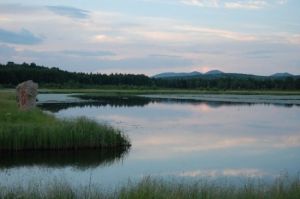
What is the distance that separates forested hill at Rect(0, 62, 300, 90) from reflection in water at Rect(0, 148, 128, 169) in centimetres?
7678

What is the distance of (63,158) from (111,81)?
4410 inches

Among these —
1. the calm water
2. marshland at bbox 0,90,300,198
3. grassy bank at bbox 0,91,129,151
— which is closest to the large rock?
marshland at bbox 0,90,300,198

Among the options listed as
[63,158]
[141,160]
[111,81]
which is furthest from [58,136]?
[111,81]

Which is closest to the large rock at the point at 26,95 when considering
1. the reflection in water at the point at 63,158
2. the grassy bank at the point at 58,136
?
the grassy bank at the point at 58,136

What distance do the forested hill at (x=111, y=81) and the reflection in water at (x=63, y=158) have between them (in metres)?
76.8

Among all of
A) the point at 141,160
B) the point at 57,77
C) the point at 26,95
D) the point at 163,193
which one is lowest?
the point at 141,160

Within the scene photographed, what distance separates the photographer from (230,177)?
15086 millimetres

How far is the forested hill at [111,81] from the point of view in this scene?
100000mm

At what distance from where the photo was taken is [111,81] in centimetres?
13000

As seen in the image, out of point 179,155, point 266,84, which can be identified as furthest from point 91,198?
point 266,84

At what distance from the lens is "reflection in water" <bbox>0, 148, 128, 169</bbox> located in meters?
17.3

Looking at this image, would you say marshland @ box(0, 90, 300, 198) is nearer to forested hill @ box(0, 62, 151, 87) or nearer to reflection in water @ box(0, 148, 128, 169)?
reflection in water @ box(0, 148, 128, 169)

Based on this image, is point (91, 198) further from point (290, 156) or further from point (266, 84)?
point (266, 84)

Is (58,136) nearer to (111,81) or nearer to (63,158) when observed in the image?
(63,158)
